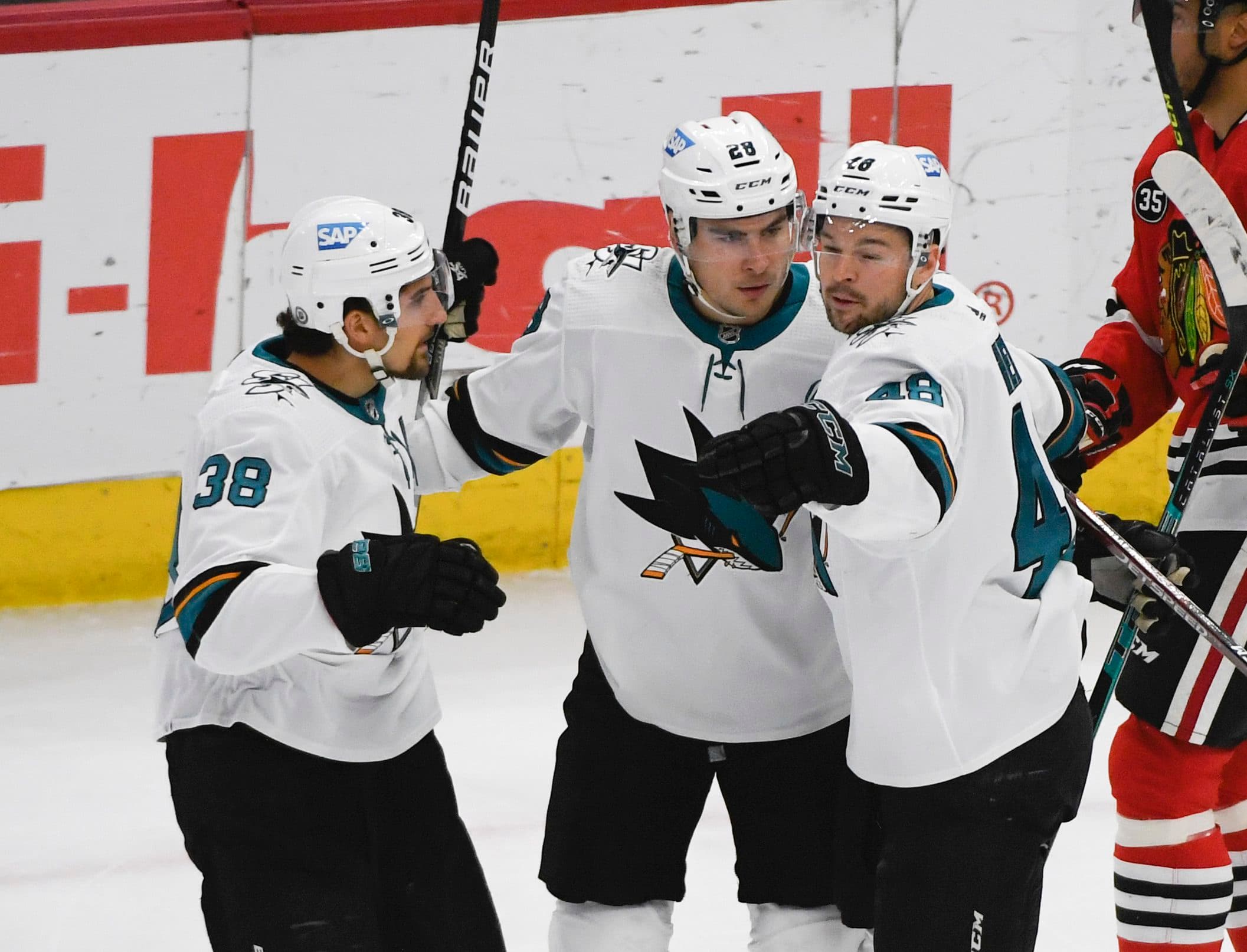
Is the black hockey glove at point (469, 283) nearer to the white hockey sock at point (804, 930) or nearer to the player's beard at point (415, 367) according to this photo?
the player's beard at point (415, 367)

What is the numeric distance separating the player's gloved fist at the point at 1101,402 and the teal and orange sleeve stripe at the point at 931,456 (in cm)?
87

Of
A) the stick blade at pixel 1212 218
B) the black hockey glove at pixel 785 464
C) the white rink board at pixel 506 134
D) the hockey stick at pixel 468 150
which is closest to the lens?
the black hockey glove at pixel 785 464

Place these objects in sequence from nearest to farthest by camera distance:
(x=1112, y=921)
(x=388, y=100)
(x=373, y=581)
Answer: (x=373, y=581)
(x=1112, y=921)
(x=388, y=100)

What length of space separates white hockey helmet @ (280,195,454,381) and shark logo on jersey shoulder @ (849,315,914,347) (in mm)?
569

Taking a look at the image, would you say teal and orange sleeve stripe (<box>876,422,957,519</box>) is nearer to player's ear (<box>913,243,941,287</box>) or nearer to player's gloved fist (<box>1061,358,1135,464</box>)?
player's ear (<box>913,243,941,287</box>)

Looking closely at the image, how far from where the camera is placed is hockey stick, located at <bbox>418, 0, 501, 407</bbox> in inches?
116

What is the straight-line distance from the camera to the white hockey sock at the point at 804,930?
243cm

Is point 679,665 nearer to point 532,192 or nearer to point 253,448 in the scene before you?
point 253,448

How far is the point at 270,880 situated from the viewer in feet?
7.32

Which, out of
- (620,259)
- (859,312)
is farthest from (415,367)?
(859,312)

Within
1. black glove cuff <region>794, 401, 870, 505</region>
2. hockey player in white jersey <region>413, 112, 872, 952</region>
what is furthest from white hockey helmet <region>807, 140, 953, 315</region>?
black glove cuff <region>794, 401, 870, 505</region>

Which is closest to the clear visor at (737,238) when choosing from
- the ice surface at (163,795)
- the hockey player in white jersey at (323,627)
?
the hockey player in white jersey at (323,627)

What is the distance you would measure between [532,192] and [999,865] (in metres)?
2.77

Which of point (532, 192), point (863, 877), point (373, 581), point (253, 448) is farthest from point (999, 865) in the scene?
point (532, 192)
